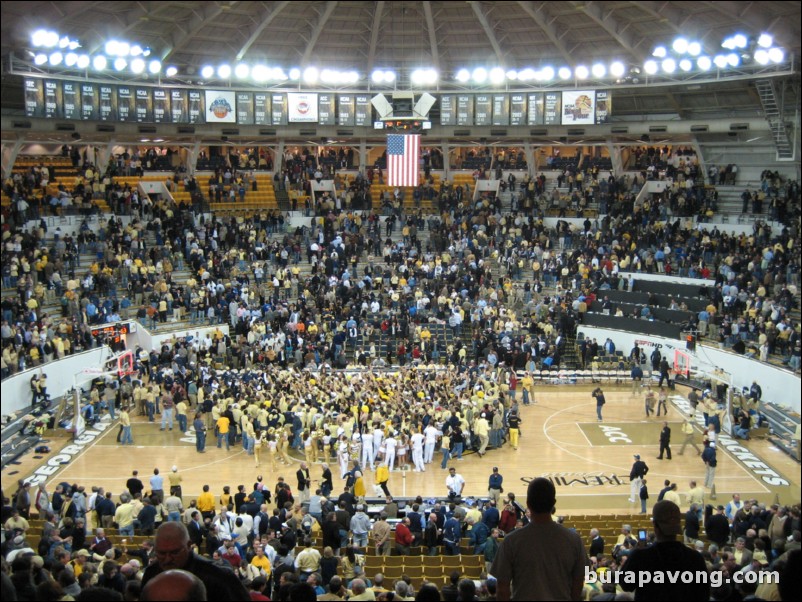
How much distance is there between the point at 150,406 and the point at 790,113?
2973 centimetres

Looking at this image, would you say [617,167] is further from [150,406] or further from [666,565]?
[666,565]

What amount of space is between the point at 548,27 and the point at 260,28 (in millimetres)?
13684

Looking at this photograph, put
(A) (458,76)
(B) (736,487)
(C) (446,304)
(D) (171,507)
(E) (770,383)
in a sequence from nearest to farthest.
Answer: (D) (171,507) → (B) (736,487) → (E) (770,383) → (C) (446,304) → (A) (458,76)

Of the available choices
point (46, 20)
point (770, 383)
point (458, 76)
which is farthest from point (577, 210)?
point (46, 20)

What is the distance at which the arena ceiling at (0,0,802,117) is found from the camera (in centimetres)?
3972

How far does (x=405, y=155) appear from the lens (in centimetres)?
4212

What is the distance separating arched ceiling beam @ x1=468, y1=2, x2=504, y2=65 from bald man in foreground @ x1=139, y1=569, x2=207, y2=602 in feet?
129

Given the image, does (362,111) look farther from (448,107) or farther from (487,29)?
(487,29)

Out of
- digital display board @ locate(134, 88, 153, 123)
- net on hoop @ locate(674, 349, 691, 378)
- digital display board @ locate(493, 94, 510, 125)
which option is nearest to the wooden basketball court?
net on hoop @ locate(674, 349, 691, 378)

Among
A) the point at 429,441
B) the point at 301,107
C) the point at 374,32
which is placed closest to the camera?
the point at 429,441

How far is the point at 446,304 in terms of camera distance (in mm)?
38219

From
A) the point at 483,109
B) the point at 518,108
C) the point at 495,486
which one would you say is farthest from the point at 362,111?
the point at 495,486

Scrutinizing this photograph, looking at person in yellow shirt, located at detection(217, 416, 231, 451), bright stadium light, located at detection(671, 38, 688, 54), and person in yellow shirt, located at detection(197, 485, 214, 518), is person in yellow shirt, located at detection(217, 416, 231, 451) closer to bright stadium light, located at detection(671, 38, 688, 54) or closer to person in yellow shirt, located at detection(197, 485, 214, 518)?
person in yellow shirt, located at detection(197, 485, 214, 518)

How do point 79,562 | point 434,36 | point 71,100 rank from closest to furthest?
point 79,562, point 71,100, point 434,36
